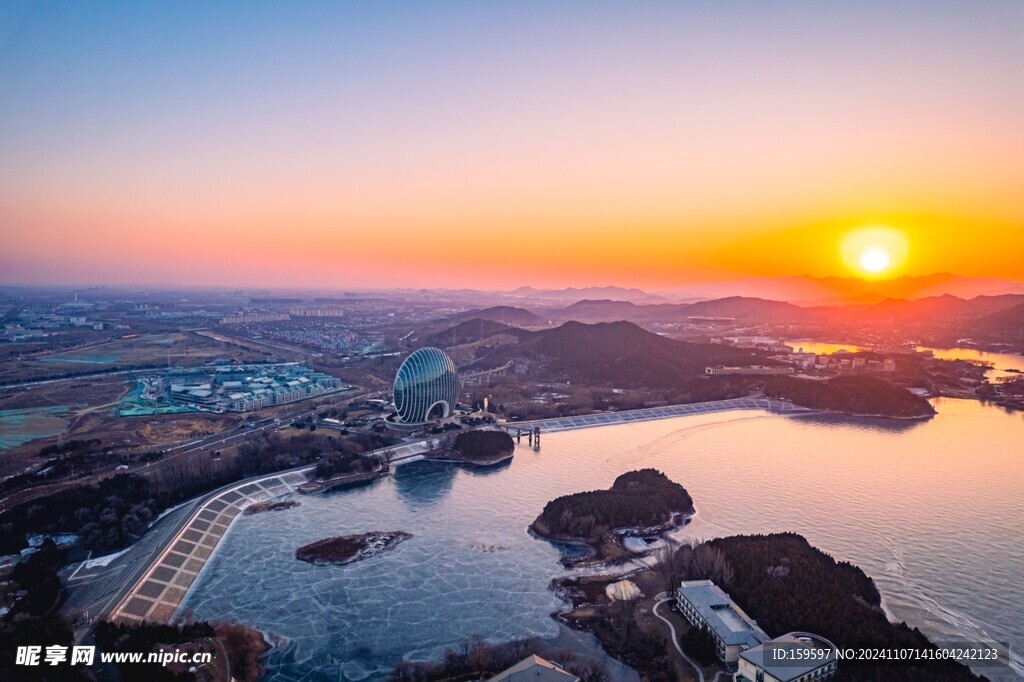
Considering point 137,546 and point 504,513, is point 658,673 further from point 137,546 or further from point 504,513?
point 137,546

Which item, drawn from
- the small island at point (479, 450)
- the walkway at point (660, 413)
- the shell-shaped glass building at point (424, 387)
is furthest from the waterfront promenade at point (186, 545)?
the walkway at point (660, 413)

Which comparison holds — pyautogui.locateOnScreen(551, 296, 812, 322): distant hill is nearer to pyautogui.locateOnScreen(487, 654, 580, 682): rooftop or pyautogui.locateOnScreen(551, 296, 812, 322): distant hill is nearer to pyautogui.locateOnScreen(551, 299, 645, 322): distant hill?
pyautogui.locateOnScreen(551, 299, 645, 322): distant hill

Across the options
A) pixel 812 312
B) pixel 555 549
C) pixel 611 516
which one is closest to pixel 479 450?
pixel 611 516

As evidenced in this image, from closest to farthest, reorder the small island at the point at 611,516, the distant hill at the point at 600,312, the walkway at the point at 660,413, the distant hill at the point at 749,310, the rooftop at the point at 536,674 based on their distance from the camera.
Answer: the rooftop at the point at 536,674 → the small island at the point at 611,516 → the walkway at the point at 660,413 → the distant hill at the point at 749,310 → the distant hill at the point at 600,312

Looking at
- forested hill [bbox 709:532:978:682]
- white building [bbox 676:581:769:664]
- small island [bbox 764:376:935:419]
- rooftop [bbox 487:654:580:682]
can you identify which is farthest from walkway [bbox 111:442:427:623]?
small island [bbox 764:376:935:419]

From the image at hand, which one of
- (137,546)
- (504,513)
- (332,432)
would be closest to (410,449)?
(332,432)

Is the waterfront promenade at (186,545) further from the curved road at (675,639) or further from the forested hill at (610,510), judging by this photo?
the curved road at (675,639)
